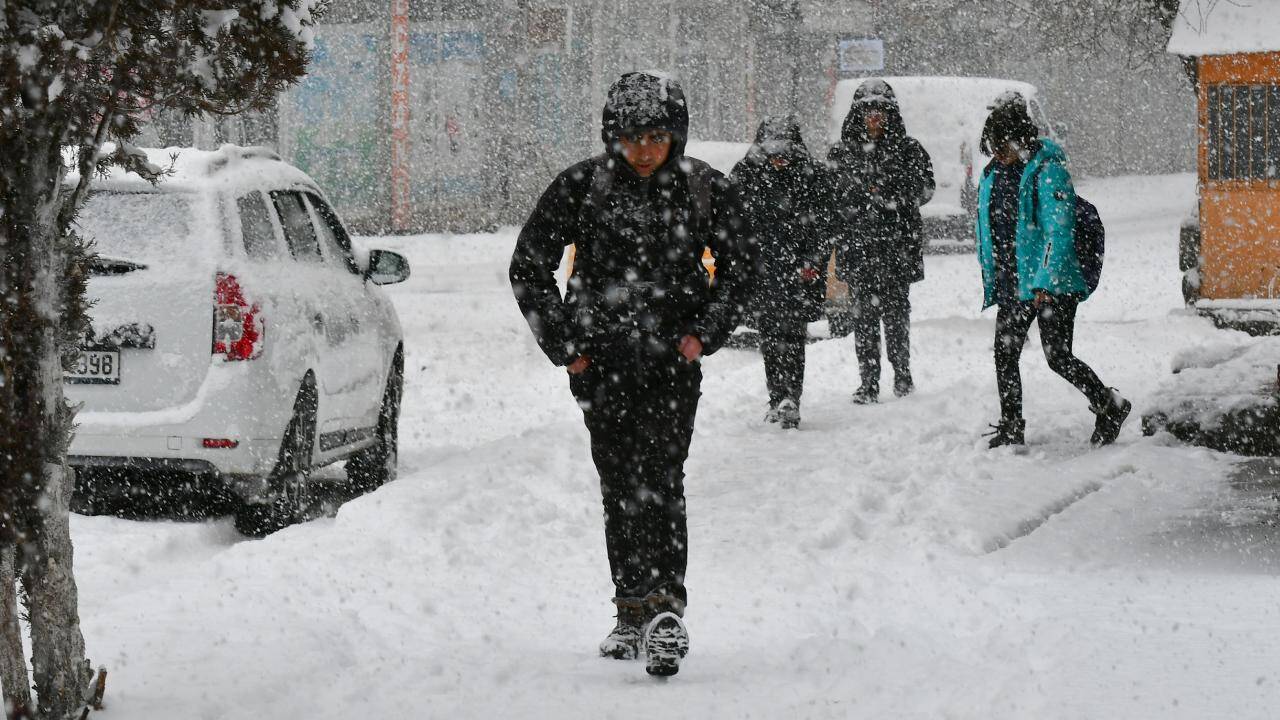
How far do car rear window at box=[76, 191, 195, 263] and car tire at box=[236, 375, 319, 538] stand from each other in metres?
0.87

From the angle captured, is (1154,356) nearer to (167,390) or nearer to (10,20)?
(167,390)

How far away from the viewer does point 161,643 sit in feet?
17.2

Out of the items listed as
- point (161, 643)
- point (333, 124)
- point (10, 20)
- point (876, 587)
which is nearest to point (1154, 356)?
point (876, 587)

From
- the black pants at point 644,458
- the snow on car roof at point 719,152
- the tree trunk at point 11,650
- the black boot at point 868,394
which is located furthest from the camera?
the snow on car roof at point 719,152

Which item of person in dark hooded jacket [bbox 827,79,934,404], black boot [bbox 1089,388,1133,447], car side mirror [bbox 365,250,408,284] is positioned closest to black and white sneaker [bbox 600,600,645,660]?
car side mirror [bbox 365,250,408,284]

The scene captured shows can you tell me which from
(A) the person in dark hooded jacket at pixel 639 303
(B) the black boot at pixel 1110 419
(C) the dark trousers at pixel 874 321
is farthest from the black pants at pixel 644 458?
(C) the dark trousers at pixel 874 321

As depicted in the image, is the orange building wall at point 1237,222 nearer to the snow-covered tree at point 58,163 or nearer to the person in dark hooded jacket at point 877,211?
the person in dark hooded jacket at point 877,211

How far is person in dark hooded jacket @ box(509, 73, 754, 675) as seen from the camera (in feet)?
17.5

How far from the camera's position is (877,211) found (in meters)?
11.9

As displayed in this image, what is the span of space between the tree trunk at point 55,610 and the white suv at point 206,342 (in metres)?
2.92

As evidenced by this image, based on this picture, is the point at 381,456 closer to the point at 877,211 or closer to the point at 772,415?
the point at 772,415

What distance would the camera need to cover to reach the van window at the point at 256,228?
25.7 feet

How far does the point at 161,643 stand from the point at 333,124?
2609 centimetres

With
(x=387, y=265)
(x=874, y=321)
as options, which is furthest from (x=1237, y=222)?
(x=387, y=265)
